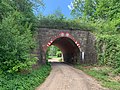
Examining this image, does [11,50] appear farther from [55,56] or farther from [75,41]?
[55,56]

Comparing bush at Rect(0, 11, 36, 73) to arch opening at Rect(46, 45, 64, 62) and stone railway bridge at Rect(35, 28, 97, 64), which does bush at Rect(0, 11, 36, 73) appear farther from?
arch opening at Rect(46, 45, 64, 62)

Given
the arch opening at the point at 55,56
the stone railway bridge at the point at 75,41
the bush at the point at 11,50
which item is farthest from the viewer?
the arch opening at the point at 55,56

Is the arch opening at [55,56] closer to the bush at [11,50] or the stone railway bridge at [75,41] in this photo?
the stone railway bridge at [75,41]

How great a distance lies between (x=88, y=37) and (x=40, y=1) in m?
5.58

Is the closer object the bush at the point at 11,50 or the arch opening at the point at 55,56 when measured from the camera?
the bush at the point at 11,50

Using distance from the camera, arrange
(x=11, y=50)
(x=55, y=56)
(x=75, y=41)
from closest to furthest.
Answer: (x=11, y=50), (x=75, y=41), (x=55, y=56)

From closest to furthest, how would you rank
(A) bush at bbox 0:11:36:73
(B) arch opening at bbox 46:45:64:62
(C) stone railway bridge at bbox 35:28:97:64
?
(A) bush at bbox 0:11:36:73, (C) stone railway bridge at bbox 35:28:97:64, (B) arch opening at bbox 46:45:64:62

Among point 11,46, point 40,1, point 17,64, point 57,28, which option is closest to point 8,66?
point 17,64

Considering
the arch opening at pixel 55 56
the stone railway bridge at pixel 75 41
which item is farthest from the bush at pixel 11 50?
the arch opening at pixel 55 56

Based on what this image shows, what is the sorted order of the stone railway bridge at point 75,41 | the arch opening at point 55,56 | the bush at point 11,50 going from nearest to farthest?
the bush at point 11,50, the stone railway bridge at point 75,41, the arch opening at point 55,56

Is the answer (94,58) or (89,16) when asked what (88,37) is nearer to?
(94,58)

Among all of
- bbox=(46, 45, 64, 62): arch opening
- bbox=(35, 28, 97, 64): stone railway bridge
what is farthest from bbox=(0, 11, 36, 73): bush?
bbox=(46, 45, 64, 62): arch opening

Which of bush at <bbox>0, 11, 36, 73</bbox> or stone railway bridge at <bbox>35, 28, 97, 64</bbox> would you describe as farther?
stone railway bridge at <bbox>35, 28, 97, 64</bbox>

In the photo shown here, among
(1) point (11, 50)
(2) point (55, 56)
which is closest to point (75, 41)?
(1) point (11, 50)
